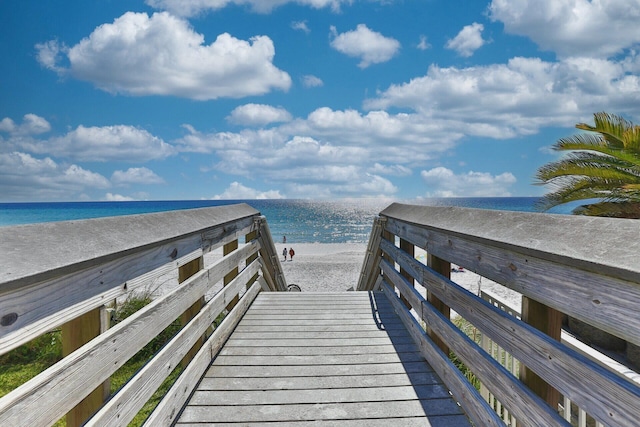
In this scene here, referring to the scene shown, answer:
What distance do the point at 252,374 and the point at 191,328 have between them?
59 cm

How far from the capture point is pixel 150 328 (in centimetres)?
192

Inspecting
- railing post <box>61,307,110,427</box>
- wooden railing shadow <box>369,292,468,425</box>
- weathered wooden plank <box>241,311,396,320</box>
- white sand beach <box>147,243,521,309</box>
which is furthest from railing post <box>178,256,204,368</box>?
white sand beach <box>147,243,521,309</box>

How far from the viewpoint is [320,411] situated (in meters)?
2.33

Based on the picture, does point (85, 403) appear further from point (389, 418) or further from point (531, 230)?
point (531, 230)

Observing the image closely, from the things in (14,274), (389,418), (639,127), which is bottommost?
(389,418)

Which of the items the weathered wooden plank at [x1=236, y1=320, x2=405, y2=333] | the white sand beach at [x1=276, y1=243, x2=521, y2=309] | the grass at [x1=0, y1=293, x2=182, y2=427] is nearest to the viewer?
the weathered wooden plank at [x1=236, y1=320, x2=405, y2=333]

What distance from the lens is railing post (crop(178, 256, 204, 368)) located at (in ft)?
8.74

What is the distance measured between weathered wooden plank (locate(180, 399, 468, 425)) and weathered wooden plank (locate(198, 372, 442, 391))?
22cm

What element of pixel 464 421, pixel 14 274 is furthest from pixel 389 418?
pixel 14 274

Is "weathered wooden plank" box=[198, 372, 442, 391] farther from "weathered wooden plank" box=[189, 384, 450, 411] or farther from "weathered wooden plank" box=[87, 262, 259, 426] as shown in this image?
"weathered wooden plank" box=[87, 262, 259, 426]

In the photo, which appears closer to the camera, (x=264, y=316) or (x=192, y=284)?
(x=192, y=284)

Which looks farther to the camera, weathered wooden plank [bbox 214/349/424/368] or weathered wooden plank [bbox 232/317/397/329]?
weathered wooden plank [bbox 232/317/397/329]

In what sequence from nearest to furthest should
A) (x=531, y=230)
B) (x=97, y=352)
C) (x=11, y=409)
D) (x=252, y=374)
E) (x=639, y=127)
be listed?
1. (x=11, y=409)
2. (x=97, y=352)
3. (x=531, y=230)
4. (x=252, y=374)
5. (x=639, y=127)

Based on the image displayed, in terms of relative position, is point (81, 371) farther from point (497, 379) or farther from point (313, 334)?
point (313, 334)
